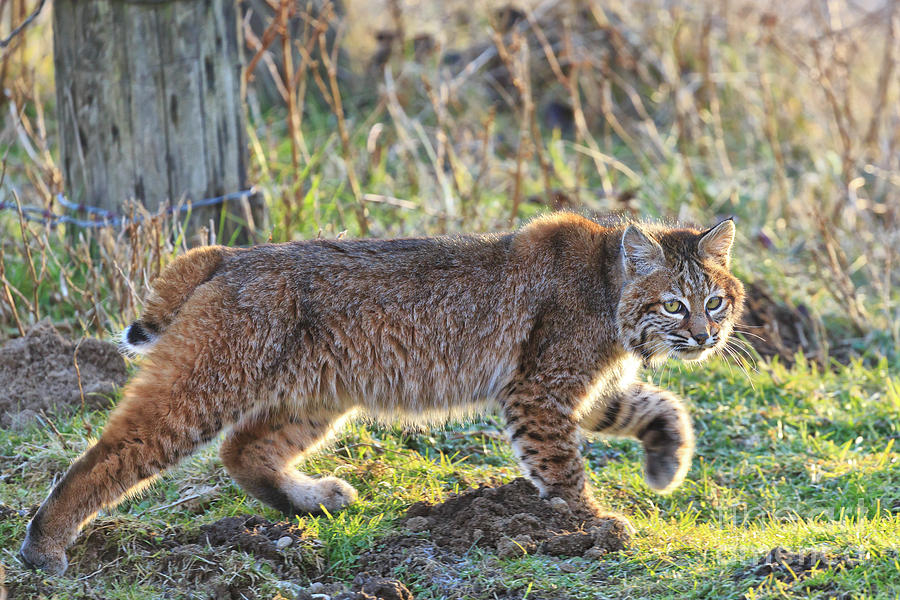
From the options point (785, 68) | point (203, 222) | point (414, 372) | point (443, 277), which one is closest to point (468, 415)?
point (414, 372)

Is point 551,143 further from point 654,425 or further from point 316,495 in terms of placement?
point 316,495

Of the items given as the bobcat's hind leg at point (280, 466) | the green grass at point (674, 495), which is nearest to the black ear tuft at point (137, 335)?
the bobcat's hind leg at point (280, 466)

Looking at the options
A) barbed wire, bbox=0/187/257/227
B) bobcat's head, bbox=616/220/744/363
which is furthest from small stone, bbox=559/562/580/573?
barbed wire, bbox=0/187/257/227

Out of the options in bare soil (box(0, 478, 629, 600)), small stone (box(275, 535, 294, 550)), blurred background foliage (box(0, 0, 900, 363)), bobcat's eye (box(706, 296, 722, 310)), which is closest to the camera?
bare soil (box(0, 478, 629, 600))

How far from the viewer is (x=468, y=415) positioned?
180 inches

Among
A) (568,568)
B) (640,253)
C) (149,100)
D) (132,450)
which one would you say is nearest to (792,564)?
(568,568)

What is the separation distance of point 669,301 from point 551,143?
4.67 m

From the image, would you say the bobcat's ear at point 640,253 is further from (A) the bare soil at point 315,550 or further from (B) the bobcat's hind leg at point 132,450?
(B) the bobcat's hind leg at point 132,450

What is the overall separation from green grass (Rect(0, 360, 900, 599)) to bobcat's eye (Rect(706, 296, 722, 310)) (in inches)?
35.8

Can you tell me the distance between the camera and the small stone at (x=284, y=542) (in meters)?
3.87

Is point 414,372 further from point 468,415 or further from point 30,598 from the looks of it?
point 30,598

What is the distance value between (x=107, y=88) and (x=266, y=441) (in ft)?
7.85

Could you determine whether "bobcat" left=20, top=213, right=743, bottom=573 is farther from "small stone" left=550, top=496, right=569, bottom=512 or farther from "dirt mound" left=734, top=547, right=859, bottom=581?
"dirt mound" left=734, top=547, right=859, bottom=581

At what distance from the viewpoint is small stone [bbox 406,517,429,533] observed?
404 cm
